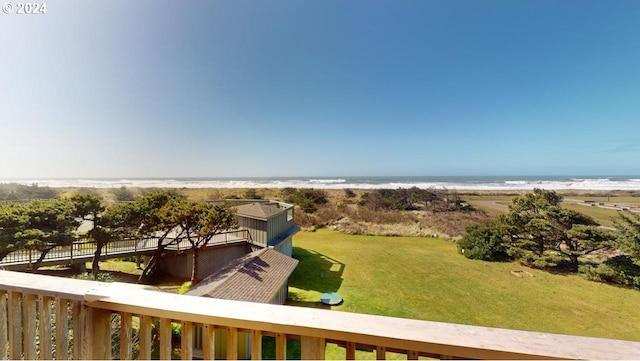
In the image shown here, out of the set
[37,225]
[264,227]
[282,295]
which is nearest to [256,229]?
[264,227]

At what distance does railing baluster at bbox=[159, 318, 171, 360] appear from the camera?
987 mm

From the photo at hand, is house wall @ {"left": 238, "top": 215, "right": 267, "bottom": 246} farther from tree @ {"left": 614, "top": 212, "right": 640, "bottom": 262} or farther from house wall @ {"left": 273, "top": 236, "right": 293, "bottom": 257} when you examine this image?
tree @ {"left": 614, "top": 212, "right": 640, "bottom": 262}

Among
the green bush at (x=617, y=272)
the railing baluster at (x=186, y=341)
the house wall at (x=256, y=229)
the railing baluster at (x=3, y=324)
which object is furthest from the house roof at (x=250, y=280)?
the green bush at (x=617, y=272)

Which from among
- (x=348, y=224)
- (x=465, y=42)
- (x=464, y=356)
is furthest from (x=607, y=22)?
(x=348, y=224)

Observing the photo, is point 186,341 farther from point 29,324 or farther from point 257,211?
point 257,211

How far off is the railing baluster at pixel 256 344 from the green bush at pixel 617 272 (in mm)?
14695

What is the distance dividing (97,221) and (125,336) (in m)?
9.13

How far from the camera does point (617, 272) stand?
934 centimetres

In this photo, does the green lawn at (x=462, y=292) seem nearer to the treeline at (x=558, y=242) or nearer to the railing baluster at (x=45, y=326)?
the treeline at (x=558, y=242)

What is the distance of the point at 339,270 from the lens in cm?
1055

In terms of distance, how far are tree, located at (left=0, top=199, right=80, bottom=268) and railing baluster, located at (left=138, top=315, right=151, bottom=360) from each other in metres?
8.36

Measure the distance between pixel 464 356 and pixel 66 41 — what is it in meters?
5.60

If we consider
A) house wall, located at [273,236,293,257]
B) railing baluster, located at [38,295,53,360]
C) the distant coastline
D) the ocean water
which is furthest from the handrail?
the ocean water

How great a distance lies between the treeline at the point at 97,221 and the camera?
244 inches
